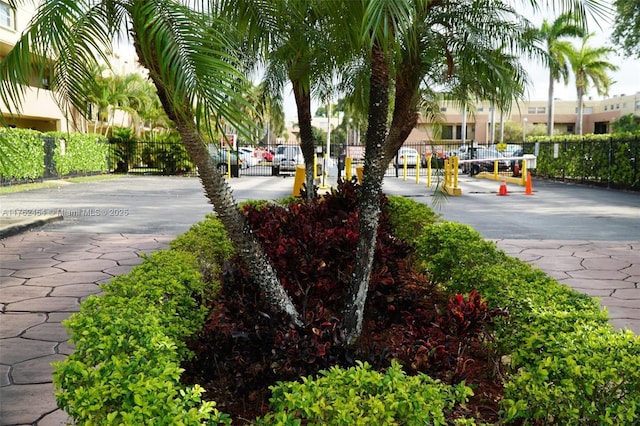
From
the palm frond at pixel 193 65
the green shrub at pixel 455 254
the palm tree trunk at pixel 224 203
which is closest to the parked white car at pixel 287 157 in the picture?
the green shrub at pixel 455 254

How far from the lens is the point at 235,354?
3236 mm

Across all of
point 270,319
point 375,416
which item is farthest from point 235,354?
point 375,416

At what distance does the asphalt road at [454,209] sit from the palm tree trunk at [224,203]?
3993 millimetres

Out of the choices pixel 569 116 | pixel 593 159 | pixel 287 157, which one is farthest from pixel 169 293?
pixel 569 116

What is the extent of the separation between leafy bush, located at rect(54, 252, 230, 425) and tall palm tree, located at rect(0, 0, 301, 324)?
0.74 meters

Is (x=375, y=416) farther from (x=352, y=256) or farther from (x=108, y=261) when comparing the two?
(x=108, y=261)

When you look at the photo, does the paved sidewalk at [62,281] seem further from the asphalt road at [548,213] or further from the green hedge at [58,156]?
the green hedge at [58,156]

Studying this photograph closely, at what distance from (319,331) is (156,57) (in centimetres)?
169

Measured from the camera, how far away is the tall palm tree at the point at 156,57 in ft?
7.32

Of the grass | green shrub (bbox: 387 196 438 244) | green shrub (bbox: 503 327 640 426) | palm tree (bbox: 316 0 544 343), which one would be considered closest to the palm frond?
palm tree (bbox: 316 0 544 343)

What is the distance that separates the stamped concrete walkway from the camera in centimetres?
340

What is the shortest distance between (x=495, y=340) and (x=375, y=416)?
1.47 meters

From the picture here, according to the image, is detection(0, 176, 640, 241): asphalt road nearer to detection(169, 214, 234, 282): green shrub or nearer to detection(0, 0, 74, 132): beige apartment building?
detection(169, 214, 234, 282): green shrub

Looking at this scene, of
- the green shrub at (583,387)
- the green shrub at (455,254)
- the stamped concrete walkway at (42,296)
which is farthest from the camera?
the green shrub at (455,254)
